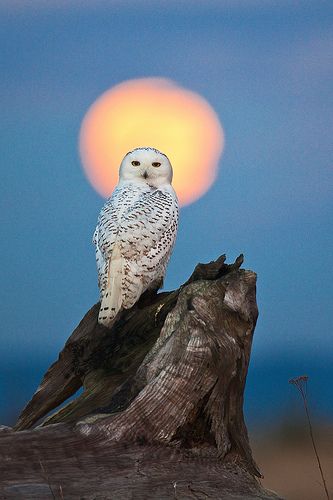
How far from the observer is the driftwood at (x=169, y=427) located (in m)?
3.86

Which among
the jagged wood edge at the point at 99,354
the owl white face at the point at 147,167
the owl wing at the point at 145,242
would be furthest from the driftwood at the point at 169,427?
the owl white face at the point at 147,167

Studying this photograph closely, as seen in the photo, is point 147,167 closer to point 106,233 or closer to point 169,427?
point 106,233

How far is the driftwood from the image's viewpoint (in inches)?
152

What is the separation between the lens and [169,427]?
4242 millimetres

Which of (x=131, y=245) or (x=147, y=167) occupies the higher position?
(x=147, y=167)

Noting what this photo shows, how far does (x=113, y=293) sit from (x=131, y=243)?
22.5 inches

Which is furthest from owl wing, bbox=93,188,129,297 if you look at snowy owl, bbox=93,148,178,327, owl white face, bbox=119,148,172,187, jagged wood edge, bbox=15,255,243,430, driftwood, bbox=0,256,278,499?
driftwood, bbox=0,256,278,499

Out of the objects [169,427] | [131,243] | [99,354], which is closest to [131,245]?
[131,243]

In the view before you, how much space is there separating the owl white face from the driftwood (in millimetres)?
3087

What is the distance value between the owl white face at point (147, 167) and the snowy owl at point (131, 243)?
0.30 m

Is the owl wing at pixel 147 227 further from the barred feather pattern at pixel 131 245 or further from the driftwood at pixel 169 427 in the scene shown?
the driftwood at pixel 169 427

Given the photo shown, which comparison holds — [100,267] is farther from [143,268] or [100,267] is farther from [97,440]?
[97,440]

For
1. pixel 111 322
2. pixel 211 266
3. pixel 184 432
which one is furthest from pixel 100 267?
pixel 184 432

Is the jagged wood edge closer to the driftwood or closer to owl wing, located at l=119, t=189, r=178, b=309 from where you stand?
the driftwood
